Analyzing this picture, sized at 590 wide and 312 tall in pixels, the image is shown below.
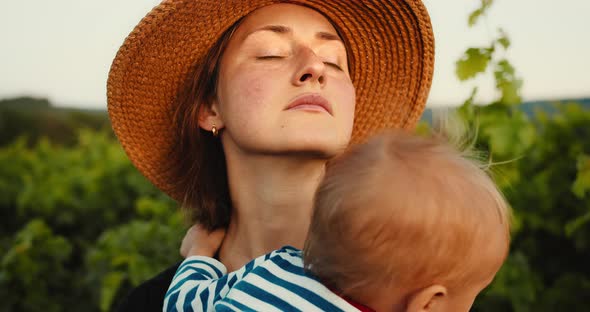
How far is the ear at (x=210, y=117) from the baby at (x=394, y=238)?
0.82m

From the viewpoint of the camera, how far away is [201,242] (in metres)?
2.44

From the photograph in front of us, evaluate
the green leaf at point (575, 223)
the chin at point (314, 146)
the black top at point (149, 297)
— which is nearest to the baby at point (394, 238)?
the chin at point (314, 146)

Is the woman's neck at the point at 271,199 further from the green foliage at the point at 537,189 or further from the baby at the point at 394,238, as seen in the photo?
the green foliage at the point at 537,189

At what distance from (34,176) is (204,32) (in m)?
4.06

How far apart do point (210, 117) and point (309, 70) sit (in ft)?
1.73

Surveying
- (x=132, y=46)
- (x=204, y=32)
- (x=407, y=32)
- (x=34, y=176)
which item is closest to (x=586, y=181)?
(x=407, y=32)

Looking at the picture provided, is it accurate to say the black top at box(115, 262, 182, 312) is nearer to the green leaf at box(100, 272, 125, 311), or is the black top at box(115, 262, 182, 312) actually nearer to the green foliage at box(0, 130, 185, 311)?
the green leaf at box(100, 272, 125, 311)

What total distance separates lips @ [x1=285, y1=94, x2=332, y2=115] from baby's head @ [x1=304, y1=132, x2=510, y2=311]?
44 cm

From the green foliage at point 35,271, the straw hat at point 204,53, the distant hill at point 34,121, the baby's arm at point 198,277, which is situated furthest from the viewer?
the distant hill at point 34,121

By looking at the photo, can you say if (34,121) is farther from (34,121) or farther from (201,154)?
(201,154)

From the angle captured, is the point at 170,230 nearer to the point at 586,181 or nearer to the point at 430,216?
the point at 586,181

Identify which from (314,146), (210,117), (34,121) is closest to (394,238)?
(314,146)

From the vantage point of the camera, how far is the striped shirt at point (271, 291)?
5.25 feet

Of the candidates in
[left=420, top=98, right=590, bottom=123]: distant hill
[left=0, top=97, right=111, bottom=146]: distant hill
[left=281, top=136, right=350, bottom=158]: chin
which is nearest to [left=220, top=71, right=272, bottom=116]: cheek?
[left=281, top=136, right=350, bottom=158]: chin
